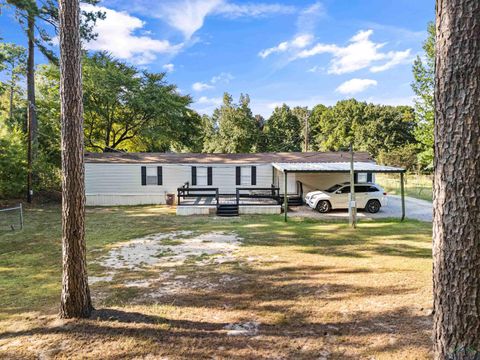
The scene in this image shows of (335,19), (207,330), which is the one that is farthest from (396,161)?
(207,330)

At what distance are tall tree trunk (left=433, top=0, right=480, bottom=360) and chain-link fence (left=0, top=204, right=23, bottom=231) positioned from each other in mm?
12865

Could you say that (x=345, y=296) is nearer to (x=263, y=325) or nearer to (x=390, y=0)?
(x=263, y=325)

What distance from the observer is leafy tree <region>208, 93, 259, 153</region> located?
32.1 m

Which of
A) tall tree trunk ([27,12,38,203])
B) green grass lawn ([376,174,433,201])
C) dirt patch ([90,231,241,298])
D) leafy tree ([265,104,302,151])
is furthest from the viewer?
leafy tree ([265,104,302,151])

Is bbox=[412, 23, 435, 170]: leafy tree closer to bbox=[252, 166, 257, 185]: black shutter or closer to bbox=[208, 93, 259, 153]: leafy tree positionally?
bbox=[252, 166, 257, 185]: black shutter

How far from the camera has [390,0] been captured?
39.5ft

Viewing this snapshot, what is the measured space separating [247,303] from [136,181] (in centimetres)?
1578

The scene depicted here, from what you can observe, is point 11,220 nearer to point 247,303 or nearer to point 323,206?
point 247,303

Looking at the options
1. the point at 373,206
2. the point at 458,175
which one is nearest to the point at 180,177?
the point at 373,206

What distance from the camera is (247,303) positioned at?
491 cm

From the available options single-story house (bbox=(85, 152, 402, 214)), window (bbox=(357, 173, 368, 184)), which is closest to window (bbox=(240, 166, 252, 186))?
single-story house (bbox=(85, 152, 402, 214))

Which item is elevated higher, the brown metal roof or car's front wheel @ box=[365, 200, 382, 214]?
the brown metal roof

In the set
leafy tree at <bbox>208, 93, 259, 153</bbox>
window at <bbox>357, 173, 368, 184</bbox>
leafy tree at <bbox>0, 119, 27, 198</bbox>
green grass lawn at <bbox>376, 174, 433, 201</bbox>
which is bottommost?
green grass lawn at <bbox>376, 174, 433, 201</bbox>

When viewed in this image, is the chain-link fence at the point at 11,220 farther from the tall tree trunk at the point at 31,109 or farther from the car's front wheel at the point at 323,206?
the car's front wheel at the point at 323,206
